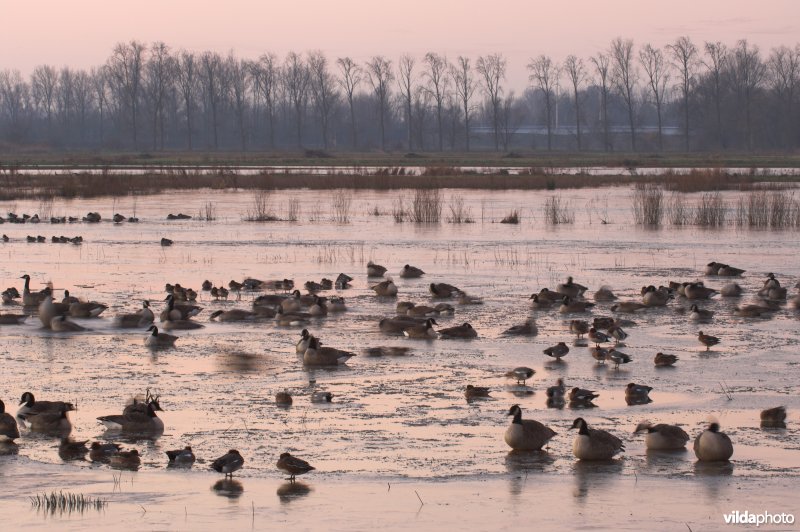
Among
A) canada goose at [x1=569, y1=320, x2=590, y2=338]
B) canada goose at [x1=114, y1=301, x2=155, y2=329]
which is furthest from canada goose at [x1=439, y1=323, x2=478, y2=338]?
canada goose at [x1=114, y1=301, x2=155, y2=329]

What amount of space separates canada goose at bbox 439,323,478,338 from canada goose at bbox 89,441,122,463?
7.20 meters

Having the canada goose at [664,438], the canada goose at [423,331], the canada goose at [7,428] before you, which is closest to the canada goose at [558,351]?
the canada goose at [423,331]

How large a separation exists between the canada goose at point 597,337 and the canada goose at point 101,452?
755 cm

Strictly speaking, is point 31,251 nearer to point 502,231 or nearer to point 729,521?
point 502,231

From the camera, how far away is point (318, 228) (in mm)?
36781

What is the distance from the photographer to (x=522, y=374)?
14.0 meters

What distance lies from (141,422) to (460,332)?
6549 millimetres

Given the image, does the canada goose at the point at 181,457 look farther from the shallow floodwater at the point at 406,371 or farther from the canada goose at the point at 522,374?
the canada goose at the point at 522,374

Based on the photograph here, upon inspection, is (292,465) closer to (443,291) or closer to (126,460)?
(126,460)

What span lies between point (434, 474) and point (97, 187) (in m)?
43.7

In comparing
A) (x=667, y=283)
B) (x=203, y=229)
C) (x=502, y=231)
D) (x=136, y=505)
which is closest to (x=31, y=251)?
(x=203, y=229)

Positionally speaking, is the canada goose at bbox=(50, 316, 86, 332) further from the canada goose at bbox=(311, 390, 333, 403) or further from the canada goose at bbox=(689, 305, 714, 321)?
the canada goose at bbox=(689, 305, 714, 321)

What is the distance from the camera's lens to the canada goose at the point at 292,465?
32.9 feet

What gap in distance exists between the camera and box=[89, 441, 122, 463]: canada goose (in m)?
10.8
